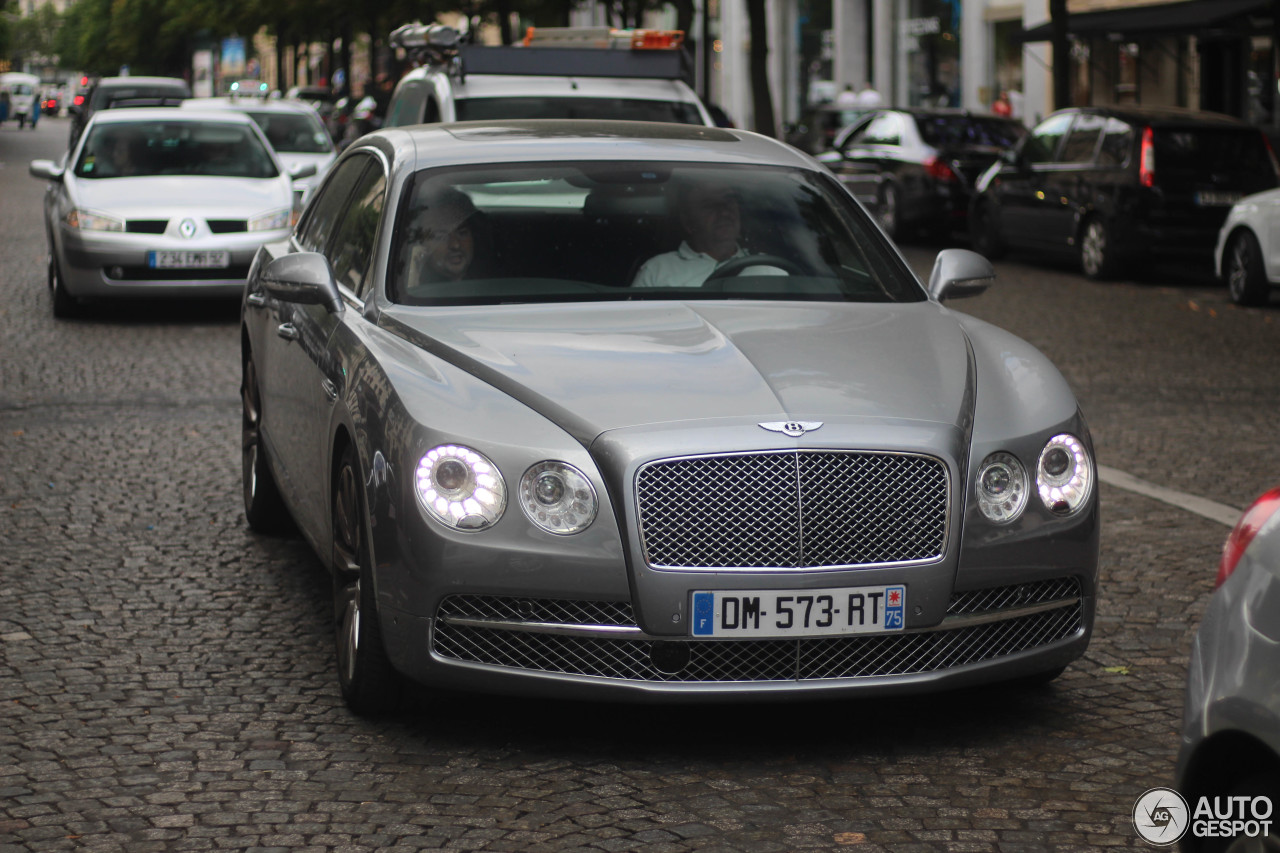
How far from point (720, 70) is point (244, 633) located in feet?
155

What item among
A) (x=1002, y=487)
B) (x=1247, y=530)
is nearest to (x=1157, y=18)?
(x=1002, y=487)

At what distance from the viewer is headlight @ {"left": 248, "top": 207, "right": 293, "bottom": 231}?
47.0 ft

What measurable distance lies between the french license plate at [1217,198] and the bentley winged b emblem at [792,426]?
14173 mm

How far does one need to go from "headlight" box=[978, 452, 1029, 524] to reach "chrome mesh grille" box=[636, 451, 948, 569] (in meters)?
0.20

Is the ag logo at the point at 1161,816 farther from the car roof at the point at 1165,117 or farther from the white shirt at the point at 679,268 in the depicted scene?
the car roof at the point at 1165,117

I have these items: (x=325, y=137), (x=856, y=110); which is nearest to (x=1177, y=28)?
(x=856, y=110)

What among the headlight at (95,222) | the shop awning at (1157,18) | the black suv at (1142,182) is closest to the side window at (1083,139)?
the black suv at (1142,182)

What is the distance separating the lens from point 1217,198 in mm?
17703

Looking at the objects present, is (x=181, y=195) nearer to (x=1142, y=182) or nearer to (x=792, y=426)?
(x=1142, y=182)

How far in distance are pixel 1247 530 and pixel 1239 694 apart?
0.27 m

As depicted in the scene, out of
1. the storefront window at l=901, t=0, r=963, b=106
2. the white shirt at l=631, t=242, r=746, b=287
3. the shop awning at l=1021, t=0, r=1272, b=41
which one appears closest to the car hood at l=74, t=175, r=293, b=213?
the white shirt at l=631, t=242, r=746, b=287

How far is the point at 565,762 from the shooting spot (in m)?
4.51

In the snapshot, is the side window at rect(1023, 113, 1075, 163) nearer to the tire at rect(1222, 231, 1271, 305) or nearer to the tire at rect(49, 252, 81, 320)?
the tire at rect(1222, 231, 1271, 305)

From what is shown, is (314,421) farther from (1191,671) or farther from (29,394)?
(29,394)
